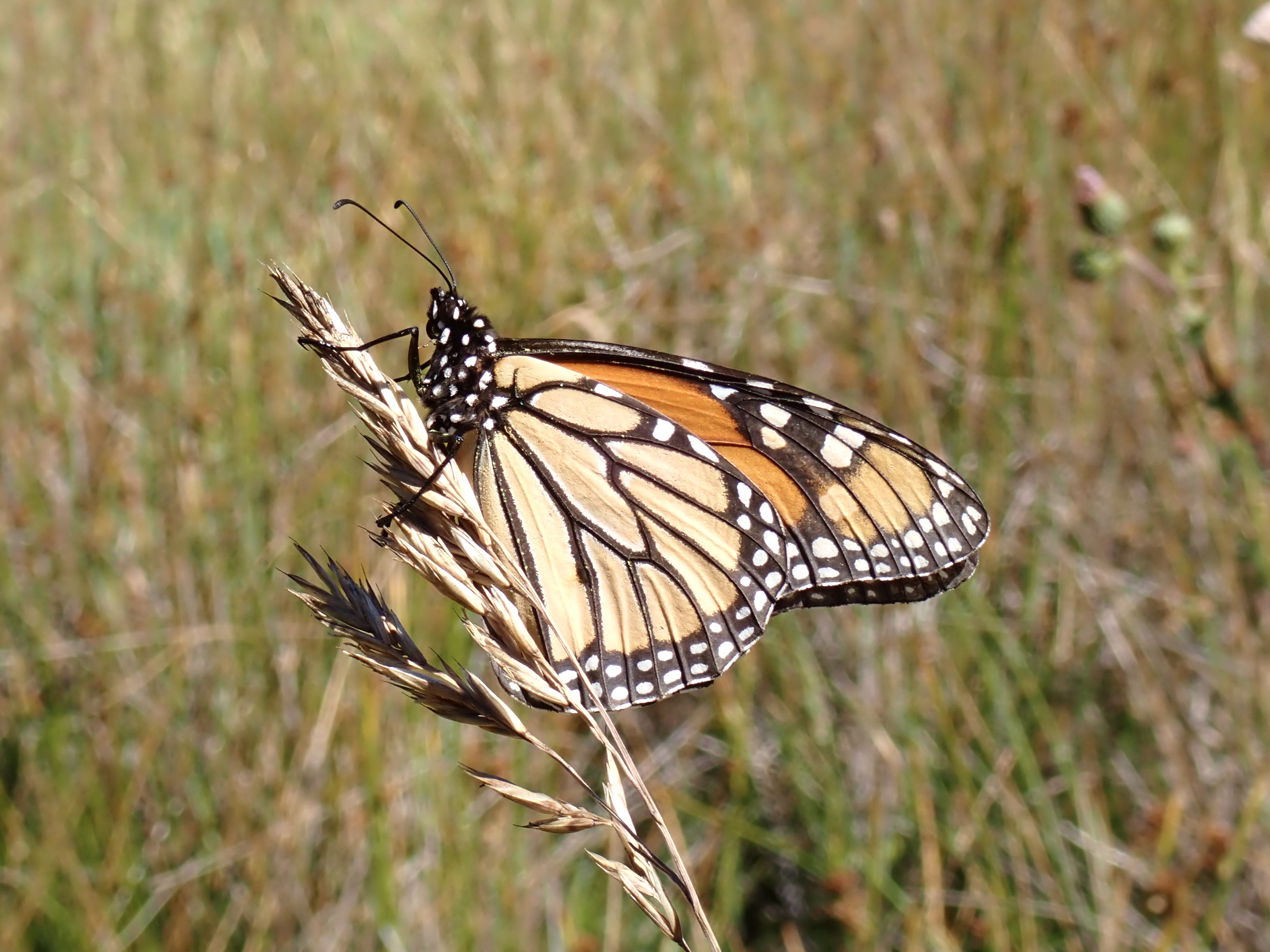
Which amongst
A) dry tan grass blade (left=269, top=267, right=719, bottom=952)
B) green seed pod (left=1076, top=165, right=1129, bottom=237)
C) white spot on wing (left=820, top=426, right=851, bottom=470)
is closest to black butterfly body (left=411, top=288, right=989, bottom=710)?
white spot on wing (left=820, top=426, right=851, bottom=470)

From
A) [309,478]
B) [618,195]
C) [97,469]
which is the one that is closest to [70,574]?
[97,469]

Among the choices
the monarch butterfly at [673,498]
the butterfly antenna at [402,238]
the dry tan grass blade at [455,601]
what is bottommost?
the dry tan grass blade at [455,601]

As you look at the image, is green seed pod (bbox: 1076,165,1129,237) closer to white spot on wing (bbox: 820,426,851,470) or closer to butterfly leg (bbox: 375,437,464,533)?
white spot on wing (bbox: 820,426,851,470)

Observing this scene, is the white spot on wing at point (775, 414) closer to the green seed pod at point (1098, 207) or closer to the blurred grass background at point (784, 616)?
the green seed pod at point (1098, 207)

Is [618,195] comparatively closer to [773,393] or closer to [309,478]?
[309,478]

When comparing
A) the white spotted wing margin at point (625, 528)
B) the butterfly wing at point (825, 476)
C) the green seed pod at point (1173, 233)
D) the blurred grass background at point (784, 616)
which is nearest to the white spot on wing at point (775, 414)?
the butterfly wing at point (825, 476)

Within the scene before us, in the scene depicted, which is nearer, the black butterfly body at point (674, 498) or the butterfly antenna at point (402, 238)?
the butterfly antenna at point (402, 238)

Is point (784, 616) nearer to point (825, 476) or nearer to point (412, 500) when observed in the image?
point (825, 476)
